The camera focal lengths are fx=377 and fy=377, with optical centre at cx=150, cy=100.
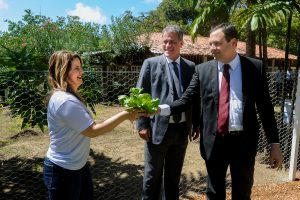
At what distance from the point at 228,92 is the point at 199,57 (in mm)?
19687

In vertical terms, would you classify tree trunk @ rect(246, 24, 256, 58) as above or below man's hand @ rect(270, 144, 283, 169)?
above

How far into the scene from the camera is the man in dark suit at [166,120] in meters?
3.49

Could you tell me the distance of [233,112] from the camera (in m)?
2.99

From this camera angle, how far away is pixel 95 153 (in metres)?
7.21

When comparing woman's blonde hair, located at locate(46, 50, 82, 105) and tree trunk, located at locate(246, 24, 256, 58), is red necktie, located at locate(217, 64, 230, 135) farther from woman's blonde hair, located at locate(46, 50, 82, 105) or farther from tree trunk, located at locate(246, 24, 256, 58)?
tree trunk, located at locate(246, 24, 256, 58)

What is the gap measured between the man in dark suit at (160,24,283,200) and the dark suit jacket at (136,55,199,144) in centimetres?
47

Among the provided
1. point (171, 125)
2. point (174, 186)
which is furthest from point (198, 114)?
point (174, 186)

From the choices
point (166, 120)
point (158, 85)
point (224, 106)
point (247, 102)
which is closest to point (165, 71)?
point (158, 85)

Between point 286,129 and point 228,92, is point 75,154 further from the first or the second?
point 286,129

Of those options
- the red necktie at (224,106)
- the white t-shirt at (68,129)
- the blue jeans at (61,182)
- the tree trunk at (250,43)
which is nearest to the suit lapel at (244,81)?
the red necktie at (224,106)

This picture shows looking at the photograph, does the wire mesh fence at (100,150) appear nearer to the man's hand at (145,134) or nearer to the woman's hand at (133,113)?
the man's hand at (145,134)

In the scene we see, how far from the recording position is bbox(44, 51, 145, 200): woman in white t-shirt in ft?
7.98

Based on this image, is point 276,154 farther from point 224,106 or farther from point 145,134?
point 145,134

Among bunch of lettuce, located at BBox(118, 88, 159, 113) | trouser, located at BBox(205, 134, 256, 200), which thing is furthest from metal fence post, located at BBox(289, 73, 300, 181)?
bunch of lettuce, located at BBox(118, 88, 159, 113)
